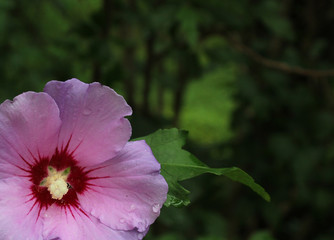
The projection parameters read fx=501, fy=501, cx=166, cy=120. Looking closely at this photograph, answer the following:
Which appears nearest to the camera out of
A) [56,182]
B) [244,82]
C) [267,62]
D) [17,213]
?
[17,213]

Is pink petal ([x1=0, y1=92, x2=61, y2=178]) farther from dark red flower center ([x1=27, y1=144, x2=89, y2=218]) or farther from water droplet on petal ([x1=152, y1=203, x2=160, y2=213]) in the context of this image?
water droplet on petal ([x1=152, y1=203, x2=160, y2=213])

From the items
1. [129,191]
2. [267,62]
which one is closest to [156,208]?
[129,191]

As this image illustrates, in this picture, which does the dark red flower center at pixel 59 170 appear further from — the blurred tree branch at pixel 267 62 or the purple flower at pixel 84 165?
the blurred tree branch at pixel 267 62

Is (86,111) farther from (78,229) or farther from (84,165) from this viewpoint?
(78,229)

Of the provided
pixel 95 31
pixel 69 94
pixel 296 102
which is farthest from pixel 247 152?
pixel 69 94

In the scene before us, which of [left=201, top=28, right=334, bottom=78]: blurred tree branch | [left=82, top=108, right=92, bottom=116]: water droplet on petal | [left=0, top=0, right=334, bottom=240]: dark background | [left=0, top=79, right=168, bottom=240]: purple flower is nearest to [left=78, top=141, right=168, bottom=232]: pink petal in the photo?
[left=0, top=79, right=168, bottom=240]: purple flower

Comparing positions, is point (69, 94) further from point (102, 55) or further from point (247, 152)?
point (247, 152)

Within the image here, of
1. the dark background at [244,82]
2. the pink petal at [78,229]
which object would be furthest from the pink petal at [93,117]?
the dark background at [244,82]
